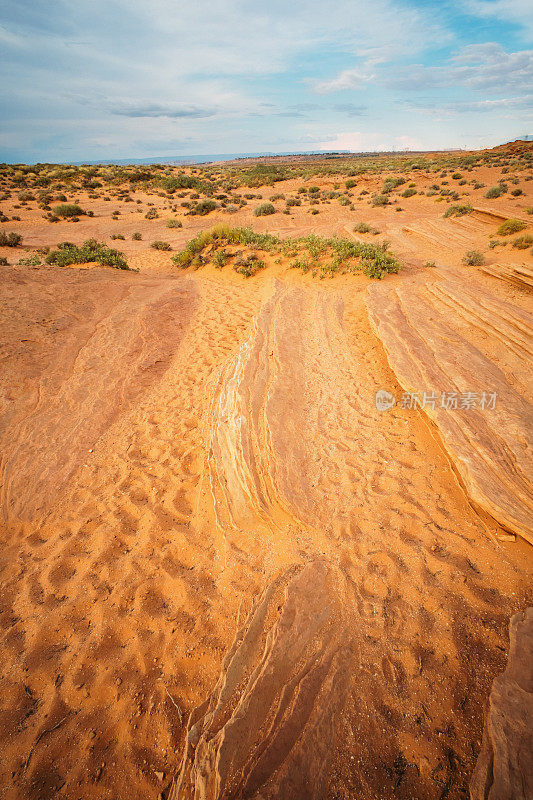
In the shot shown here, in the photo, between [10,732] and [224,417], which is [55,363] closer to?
[224,417]

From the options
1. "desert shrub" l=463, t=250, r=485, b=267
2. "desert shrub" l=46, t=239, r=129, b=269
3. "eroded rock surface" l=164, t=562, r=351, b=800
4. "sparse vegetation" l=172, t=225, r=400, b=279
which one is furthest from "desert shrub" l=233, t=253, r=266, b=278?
"eroded rock surface" l=164, t=562, r=351, b=800

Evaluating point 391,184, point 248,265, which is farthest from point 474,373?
point 391,184

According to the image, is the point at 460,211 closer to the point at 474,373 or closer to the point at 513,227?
the point at 513,227

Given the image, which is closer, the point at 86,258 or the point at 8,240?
the point at 86,258

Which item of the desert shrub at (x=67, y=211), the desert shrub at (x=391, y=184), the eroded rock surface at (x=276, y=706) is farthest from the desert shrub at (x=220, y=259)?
the desert shrub at (x=391, y=184)

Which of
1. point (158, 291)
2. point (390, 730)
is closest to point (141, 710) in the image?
point (390, 730)
